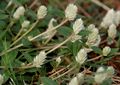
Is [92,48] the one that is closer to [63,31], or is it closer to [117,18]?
[63,31]

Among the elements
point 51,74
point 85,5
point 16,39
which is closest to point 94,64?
point 51,74

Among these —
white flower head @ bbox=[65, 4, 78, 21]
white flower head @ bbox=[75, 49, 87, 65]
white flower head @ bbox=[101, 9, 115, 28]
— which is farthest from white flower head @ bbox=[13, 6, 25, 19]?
white flower head @ bbox=[101, 9, 115, 28]

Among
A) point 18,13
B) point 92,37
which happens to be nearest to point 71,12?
point 92,37

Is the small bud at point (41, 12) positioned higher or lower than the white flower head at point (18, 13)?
lower

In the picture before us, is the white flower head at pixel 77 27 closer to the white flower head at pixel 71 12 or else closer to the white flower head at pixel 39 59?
the white flower head at pixel 71 12

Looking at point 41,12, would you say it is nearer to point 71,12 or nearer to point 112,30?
point 71,12

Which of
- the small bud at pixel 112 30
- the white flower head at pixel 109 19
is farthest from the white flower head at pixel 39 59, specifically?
the white flower head at pixel 109 19

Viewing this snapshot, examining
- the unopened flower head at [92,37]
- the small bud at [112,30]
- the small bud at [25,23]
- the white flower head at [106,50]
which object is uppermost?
the small bud at [112,30]

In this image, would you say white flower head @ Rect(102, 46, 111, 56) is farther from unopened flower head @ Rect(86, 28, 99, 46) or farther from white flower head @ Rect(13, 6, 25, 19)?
white flower head @ Rect(13, 6, 25, 19)
